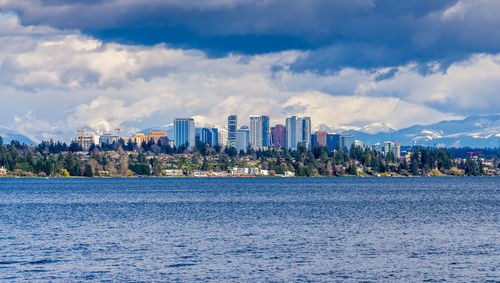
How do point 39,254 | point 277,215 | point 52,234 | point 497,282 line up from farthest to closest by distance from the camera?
point 277,215, point 52,234, point 39,254, point 497,282

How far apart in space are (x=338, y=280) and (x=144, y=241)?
31644 mm

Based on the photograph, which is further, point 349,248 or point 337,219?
point 337,219

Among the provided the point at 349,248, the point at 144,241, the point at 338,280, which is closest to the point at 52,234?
the point at 144,241

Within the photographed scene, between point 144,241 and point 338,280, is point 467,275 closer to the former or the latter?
point 338,280

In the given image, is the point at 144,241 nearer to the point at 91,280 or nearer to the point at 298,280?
the point at 91,280

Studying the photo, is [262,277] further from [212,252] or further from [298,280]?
[212,252]

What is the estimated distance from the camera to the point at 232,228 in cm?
9419

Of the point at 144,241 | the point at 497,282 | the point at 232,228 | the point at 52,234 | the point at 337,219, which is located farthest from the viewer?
the point at 337,219

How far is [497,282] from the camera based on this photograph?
179ft

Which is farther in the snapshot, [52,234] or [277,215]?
[277,215]

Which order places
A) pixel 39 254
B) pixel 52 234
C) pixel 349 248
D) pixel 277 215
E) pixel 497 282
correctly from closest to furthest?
pixel 497 282
pixel 39 254
pixel 349 248
pixel 52 234
pixel 277 215

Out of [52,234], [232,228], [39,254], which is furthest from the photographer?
[232,228]

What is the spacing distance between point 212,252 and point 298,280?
16.8 meters

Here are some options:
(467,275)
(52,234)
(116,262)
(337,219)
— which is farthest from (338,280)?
(337,219)
